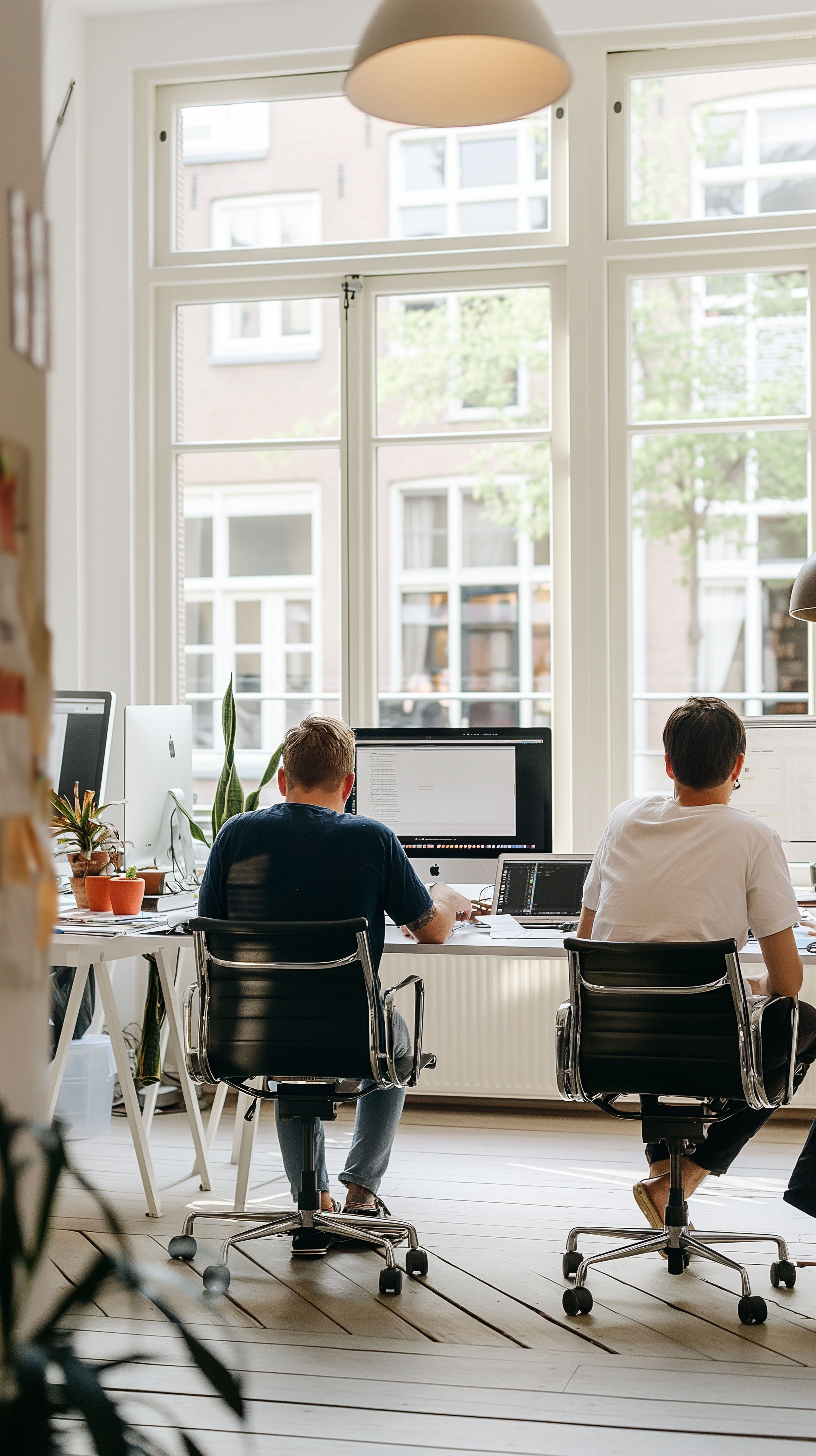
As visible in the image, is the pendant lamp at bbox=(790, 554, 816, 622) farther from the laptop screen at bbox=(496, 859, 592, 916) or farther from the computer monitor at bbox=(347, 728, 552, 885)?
the laptop screen at bbox=(496, 859, 592, 916)

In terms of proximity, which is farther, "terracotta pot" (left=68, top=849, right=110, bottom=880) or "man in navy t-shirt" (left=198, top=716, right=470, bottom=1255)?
"terracotta pot" (left=68, top=849, right=110, bottom=880)

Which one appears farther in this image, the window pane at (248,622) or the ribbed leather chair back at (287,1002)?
the window pane at (248,622)

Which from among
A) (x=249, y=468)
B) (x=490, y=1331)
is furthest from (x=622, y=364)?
(x=490, y=1331)

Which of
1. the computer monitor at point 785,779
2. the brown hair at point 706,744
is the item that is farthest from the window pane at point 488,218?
the brown hair at point 706,744

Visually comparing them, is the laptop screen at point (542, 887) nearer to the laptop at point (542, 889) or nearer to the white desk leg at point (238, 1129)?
the laptop at point (542, 889)

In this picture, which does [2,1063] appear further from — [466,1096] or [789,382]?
[789,382]

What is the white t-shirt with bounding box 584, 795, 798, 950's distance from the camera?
8.52 ft

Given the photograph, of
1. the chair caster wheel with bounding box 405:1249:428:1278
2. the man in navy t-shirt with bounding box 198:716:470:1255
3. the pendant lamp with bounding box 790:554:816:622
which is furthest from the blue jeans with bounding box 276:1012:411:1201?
the pendant lamp with bounding box 790:554:816:622

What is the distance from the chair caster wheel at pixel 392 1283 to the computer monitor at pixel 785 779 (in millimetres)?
1474

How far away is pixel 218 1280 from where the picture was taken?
2.76 meters

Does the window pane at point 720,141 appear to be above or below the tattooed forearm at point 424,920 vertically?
above

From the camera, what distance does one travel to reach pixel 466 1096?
4.20 metres

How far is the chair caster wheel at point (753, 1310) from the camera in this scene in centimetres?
257

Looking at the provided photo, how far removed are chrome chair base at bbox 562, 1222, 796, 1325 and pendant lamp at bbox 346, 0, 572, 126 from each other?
7.34 feet
